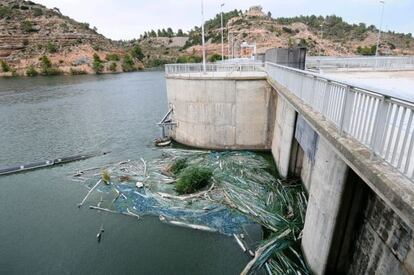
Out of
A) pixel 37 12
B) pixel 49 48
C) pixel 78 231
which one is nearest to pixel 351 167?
pixel 78 231

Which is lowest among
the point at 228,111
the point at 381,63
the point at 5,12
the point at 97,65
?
the point at 97,65

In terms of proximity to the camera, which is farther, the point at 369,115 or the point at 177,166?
the point at 177,166

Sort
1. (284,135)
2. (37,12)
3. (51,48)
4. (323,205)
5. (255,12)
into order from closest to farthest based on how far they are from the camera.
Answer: (323,205) → (284,135) → (51,48) → (37,12) → (255,12)

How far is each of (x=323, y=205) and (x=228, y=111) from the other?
34.9 ft

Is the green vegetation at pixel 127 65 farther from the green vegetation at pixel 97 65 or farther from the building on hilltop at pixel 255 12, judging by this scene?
the building on hilltop at pixel 255 12

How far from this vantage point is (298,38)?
4304 inches

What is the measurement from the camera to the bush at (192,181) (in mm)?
12242

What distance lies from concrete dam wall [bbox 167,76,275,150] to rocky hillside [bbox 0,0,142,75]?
7946cm

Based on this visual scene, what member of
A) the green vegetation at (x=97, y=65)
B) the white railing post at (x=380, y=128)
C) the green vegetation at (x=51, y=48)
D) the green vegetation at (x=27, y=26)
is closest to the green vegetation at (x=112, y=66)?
the green vegetation at (x=97, y=65)

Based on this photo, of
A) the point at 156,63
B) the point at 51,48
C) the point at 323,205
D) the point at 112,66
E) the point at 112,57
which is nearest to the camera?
the point at 323,205

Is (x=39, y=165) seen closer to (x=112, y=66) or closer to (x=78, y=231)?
(x=78, y=231)

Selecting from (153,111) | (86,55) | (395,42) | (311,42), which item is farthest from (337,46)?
(153,111)

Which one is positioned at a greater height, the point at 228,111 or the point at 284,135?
the point at 228,111

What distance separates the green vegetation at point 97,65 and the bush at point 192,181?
8525cm
